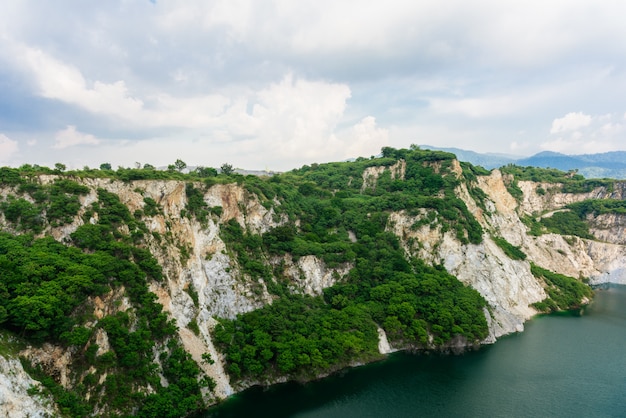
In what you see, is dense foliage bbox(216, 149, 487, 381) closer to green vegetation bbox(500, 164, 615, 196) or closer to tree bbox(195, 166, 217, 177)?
tree bbox(195, 166, 217, 177)

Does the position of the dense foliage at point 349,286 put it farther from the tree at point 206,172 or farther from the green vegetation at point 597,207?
the green vegetation at point 597,207

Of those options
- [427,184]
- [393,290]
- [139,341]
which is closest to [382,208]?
[427,184]

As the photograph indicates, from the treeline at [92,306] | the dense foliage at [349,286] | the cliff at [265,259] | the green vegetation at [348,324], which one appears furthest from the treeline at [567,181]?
the treeline at [92,306]

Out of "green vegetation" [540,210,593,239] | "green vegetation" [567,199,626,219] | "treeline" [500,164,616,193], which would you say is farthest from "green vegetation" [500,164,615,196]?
"green vegetation" [540,210,593,239]

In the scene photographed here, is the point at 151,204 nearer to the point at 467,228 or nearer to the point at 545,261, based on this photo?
the point at 467,228

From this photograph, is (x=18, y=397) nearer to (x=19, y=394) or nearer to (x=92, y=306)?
(x=19, y=394)

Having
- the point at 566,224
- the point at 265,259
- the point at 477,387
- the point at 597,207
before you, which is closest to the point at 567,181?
the point at 597,207
